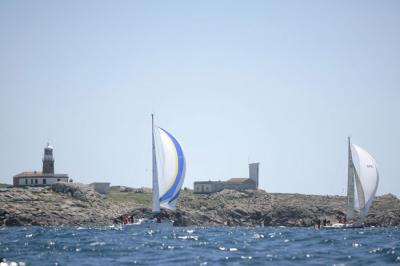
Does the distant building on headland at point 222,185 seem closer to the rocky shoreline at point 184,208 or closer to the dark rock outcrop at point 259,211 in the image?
the rocky shoreline at point 184,208

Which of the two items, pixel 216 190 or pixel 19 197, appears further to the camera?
pixel 216 190

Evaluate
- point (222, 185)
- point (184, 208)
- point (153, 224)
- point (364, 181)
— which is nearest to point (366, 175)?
point (364, 181)

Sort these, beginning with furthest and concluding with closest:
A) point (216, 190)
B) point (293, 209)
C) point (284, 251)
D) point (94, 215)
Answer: point (216, 190) → point (293, 209) → point (94, 215) → point (284, 251)

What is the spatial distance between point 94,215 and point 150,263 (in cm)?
7106

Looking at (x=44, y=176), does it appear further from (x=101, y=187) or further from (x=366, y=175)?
(x=366, y=175)

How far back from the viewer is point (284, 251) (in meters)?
53.8

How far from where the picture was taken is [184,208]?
419 ft

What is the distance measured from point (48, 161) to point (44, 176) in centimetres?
551

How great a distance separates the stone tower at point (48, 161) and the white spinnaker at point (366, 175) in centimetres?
7381

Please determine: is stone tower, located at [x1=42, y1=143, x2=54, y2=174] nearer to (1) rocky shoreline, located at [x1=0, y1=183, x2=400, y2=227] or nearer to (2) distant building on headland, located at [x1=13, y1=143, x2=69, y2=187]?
(2) distant building on headland, located at [x1=13, y1=143, x2=69, y2=187]

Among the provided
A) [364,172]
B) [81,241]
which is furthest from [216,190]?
[81,241]

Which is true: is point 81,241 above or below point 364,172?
below

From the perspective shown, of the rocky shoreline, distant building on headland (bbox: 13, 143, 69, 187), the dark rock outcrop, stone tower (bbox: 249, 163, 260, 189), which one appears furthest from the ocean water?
stone tower (bbox: 249, 163, 260, 189)

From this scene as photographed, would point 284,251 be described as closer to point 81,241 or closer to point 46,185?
point 81,241
